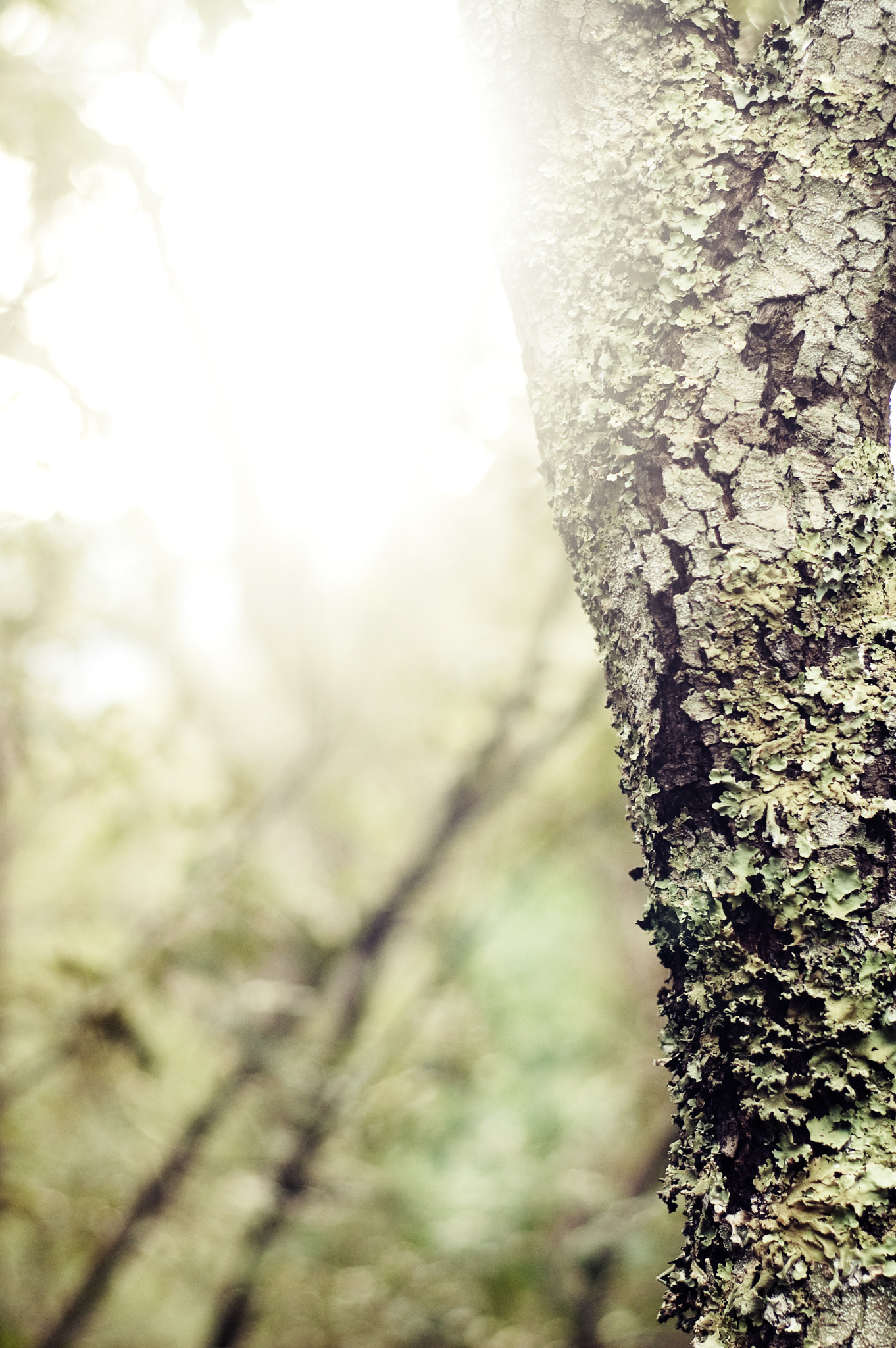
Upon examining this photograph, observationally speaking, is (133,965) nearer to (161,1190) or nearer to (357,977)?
(357,977)

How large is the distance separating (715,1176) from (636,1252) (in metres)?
5.64

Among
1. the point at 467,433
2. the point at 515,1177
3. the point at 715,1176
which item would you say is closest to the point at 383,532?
the point at 467,433

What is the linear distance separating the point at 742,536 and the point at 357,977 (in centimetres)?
430

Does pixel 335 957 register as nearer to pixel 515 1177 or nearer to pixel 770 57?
pixel 515 1177

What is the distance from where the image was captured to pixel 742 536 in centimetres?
62

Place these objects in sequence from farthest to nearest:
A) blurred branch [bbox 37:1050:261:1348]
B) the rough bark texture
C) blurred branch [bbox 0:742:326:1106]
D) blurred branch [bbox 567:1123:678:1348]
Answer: blurred branch [bbox 567:1123:678:1348] → blurred branch [bbox 37:1050:261:1348] → blurred branch [bbox 0:742:326:1106] → the rough bark texture

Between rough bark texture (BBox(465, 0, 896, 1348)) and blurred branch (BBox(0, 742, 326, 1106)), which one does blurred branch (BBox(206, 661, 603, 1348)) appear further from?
rough bark texture (BBox(465, 0, 896, 1348))


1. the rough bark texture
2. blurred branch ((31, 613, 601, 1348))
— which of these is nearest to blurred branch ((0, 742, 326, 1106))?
blurred branch ((31, 613, 601, 1348))

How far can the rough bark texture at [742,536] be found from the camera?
1.79 ft

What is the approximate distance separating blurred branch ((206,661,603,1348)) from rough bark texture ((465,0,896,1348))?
370 centimetres

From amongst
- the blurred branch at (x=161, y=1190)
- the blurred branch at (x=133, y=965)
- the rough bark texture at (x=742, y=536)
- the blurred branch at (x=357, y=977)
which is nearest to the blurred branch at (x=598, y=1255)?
the blurred branch at (x=357, y=977)

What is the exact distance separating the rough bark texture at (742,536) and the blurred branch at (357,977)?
370cm

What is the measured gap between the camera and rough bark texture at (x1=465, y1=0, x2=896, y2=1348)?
544mm

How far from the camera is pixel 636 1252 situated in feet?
16.2
